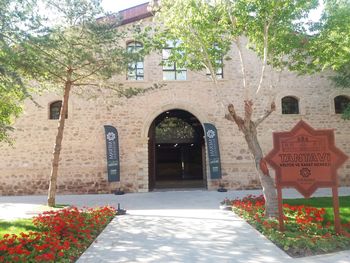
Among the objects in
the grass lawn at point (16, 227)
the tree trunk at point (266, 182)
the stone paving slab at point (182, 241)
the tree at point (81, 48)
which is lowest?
the stone paving slab at point (182, 241)

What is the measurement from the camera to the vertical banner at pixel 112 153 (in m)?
14.2

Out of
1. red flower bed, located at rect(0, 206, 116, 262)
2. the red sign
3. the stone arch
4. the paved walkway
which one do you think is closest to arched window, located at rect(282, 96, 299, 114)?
the stone arch

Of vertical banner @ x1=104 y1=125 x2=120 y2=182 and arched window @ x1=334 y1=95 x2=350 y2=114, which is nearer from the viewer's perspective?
vertical banner @ x1=104 y1=125 x2=120 y2=182

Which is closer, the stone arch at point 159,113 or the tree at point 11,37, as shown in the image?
the tree at point 11,37

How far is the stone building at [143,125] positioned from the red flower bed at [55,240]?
6.64m

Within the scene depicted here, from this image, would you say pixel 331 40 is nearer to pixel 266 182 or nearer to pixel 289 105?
pixel 266 182

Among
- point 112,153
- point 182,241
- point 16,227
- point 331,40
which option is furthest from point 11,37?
point 331,40

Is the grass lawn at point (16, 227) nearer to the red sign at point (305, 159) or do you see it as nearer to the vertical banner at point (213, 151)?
the red sign at point (305, 159)

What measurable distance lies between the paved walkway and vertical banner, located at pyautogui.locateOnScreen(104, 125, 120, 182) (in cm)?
432

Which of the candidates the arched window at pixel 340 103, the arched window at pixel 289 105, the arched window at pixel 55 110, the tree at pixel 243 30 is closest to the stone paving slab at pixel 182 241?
the tree at pixel 243 30

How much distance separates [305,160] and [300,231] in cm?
141

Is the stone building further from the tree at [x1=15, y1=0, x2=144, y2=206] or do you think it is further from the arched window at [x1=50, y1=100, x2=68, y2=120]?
the tree at [x1=15, y1=0, x2=144, y2=206]

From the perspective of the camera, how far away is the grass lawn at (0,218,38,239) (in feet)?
22.4

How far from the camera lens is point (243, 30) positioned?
8.75 meters
